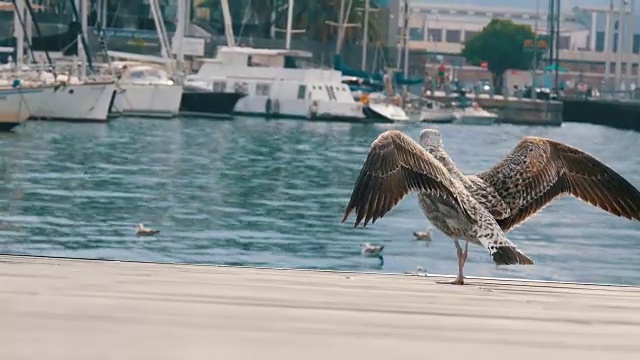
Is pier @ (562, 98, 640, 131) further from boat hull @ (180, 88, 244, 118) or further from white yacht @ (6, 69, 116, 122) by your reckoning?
white yacht @ (6, 69, 116, 122)

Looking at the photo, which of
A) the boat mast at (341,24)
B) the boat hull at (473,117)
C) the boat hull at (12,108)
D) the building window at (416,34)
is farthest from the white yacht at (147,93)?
the building window at (416,34)

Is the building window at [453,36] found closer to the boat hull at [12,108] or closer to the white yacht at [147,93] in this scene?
the white yacht at [147,93]

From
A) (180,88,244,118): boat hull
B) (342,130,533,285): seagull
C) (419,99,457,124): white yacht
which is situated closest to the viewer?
(342,130,533,285): seagull

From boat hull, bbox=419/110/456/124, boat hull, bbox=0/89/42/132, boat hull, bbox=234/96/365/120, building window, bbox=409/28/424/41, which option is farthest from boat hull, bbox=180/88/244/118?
building window, bbox=409/28/424/41

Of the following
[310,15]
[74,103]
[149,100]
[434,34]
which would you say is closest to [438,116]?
[310,15]

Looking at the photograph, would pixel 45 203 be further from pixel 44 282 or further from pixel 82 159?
pixel 44 282

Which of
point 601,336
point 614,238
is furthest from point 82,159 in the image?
point 601,336

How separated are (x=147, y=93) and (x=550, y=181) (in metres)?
61.9

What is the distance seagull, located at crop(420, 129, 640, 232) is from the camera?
853 centimetres

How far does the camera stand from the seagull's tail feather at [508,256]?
7.77 m

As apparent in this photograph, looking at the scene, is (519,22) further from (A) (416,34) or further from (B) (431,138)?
→ (B) (431,138)

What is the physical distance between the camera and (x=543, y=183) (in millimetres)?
8609

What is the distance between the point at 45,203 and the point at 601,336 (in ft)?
84.1

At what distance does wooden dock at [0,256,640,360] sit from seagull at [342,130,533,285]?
0.73 metres
